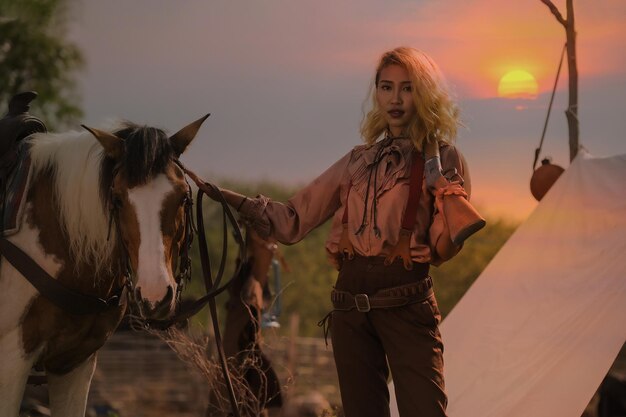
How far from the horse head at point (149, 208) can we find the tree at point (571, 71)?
3078 millimetres

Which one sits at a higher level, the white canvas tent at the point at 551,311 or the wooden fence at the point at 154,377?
the white canvas tent at the point at 551,311

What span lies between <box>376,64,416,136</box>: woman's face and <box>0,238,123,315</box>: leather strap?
45.5 inches

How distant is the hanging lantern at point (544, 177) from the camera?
546 cm

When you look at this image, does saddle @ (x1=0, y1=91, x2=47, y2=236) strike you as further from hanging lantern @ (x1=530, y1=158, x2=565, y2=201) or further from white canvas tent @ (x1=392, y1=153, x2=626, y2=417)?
hanging lantern @ (x1=530, y1=158, x2=565, y2=201)

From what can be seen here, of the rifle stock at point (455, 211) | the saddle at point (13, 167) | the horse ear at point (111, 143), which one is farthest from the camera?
the saddle at point (13, 167)

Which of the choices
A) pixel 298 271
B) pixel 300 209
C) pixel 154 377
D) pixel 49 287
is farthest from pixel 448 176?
pixel 298 271

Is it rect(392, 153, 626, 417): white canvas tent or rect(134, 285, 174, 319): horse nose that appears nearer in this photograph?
rect(134, 285, 174, 319): horse nose

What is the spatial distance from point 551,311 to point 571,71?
A: 5.26 ft

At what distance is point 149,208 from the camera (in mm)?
2873

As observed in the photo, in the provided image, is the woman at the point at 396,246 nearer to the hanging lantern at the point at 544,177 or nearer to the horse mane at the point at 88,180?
the horse mane at the point at 88,180

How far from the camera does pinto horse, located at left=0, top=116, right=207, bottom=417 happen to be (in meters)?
2.91

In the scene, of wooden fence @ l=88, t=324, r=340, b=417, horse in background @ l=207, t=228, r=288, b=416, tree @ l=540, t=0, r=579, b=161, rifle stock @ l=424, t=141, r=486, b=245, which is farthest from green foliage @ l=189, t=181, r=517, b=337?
rifle stock @ l=424, t=141, r=486, b=245

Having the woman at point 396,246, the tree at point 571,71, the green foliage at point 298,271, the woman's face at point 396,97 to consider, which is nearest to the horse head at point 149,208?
the woman at point 396,246

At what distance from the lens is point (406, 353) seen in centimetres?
281
